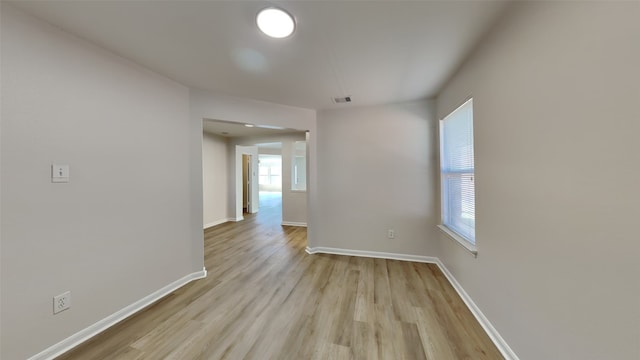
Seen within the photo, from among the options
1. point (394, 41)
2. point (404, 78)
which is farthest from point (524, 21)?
point (404, 78)

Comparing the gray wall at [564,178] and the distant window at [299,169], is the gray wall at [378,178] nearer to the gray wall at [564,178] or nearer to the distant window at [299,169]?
the gray wall at [564,178]

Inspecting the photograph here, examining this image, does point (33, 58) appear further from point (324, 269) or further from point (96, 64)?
point (324, 269)

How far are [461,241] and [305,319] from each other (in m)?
1.74

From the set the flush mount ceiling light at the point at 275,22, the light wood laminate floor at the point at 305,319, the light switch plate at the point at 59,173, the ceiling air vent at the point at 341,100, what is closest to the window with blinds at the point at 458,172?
the light wood laminate floor at the point at 305,319

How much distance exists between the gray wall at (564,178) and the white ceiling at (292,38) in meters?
0.43

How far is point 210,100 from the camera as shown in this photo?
9.26 ft

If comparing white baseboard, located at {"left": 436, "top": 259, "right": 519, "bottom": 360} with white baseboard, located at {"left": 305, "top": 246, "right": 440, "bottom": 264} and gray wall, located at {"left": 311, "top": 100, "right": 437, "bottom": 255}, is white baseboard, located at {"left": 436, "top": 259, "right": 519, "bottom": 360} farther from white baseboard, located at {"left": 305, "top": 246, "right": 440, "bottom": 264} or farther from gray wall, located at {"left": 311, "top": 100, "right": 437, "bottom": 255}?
gray wall, located at {"left": 311, "top": 100, "right": 437, "bottom": 255}

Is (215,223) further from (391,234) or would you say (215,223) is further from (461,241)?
(461,241)

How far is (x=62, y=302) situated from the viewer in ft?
5.36

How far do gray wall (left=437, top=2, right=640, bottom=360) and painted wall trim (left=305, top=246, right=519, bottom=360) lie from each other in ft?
0.25

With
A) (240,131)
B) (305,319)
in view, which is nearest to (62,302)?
(305,319)

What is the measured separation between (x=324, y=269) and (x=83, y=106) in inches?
116

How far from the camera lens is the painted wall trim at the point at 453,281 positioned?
158 centimetres

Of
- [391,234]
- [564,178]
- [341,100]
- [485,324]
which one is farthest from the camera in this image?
[391,234]
